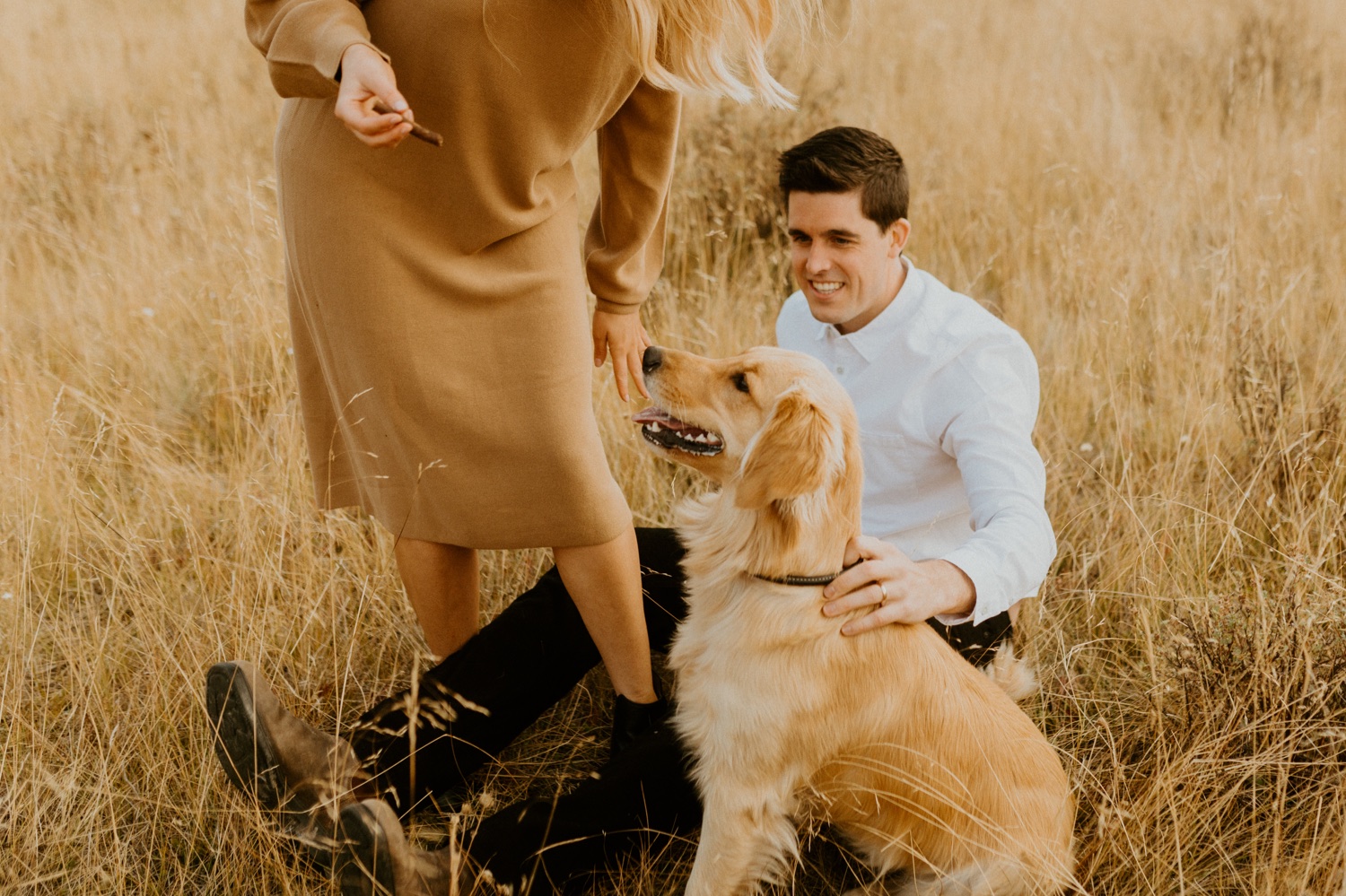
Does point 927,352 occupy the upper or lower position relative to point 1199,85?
lower

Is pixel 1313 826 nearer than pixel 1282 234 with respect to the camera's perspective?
Yes

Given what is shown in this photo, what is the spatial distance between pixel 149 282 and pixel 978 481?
334 centimetres

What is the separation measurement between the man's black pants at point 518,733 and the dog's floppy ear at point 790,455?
594 millimetres

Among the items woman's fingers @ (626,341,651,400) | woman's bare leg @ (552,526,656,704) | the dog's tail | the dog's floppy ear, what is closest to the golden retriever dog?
the dog's floppy ear

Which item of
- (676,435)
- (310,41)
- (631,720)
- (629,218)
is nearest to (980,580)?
(676,435)

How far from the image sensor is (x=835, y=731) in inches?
79.7

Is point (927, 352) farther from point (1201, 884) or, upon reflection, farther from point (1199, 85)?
point (1199, 85)

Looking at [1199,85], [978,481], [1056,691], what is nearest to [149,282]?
[978,481]

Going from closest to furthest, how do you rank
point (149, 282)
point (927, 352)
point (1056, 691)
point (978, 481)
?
1. point (978, 481)
2. point (927, 352)
3. point (1056, 691)
4. point (149, 282)

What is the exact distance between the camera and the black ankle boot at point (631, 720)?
2.39m

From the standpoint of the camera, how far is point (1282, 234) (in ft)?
13.8

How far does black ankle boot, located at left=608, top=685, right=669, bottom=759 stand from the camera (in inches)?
94.0

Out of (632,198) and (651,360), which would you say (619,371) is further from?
(632,198)

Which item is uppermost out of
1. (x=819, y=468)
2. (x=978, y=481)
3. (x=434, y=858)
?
(x=819, y=468)
